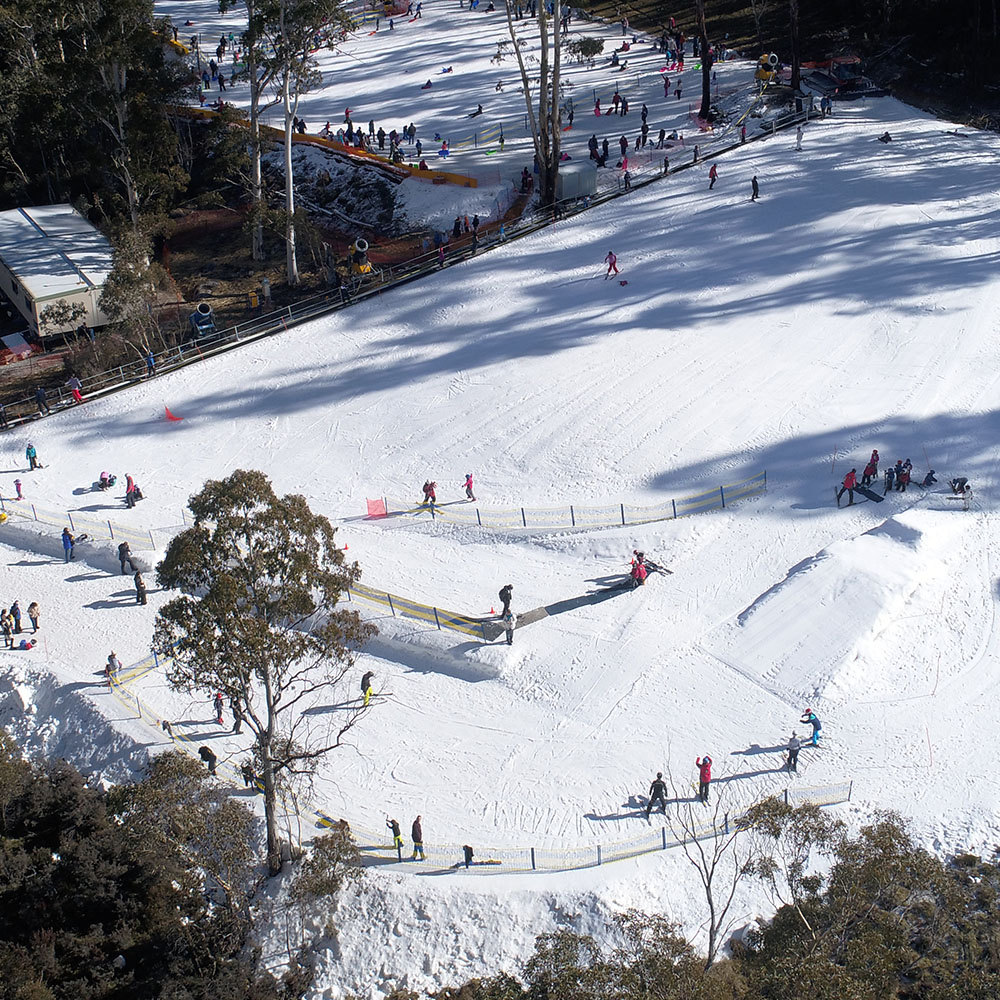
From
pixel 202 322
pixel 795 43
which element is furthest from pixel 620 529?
pixel 795 43

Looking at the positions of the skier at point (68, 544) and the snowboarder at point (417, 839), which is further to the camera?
the skier at point (68, 544)

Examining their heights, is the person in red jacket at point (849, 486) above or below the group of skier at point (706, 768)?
above

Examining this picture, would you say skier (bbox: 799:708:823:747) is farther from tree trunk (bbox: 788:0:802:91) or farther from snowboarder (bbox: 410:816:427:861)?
tree trunk (bbox: 788:0:802:91)

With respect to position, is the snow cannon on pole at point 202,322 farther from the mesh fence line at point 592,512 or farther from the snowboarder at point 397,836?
the snowboarder at point 397,836

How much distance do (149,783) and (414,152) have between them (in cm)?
4026

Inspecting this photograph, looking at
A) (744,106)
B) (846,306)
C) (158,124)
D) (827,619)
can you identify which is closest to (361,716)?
(827,619)

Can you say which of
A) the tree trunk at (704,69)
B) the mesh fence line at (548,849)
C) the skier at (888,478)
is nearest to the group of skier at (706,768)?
the mesh fence line at (548,849)

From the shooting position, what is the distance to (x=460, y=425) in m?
35.6

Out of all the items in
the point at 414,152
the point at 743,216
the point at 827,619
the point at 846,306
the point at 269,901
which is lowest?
the point at 269,901

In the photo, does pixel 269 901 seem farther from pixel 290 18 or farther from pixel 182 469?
pixel 290 18

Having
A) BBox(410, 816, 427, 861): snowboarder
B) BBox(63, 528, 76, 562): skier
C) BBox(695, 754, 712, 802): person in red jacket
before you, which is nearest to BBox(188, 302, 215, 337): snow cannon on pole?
BBox(63, 528, 76, 562): skier

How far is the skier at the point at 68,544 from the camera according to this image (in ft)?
104

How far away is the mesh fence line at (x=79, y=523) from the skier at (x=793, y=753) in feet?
Answer: 61.1

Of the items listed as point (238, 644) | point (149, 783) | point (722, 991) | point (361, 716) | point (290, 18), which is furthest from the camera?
point (290, 18)
